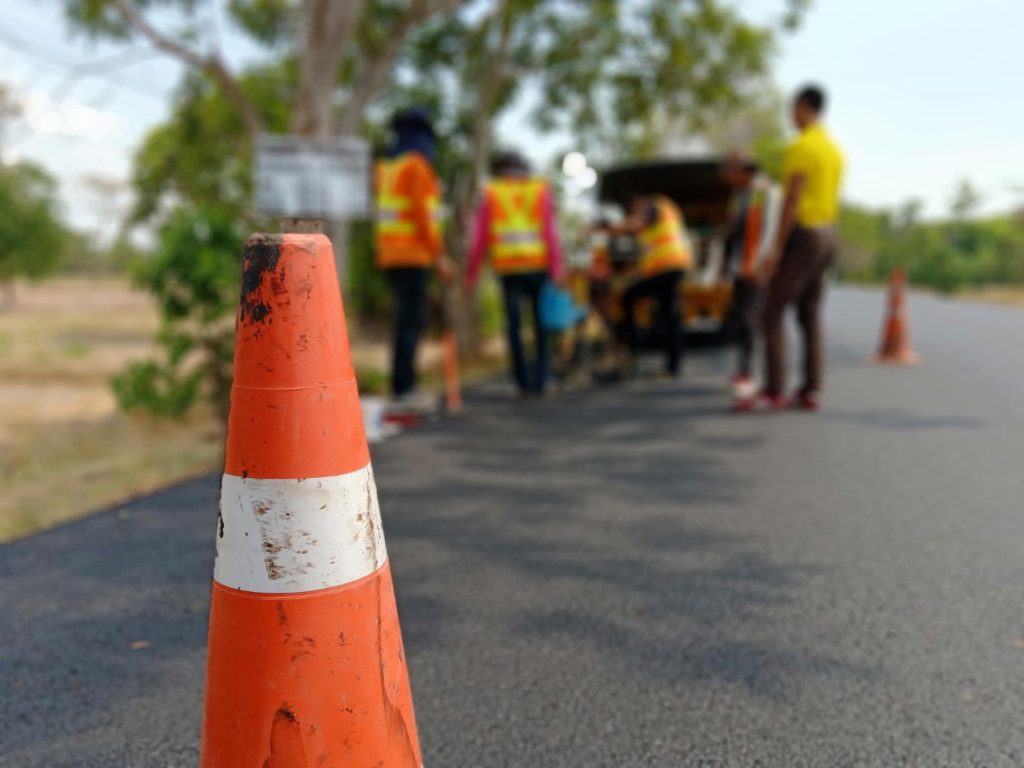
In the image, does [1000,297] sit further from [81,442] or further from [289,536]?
[289,536]

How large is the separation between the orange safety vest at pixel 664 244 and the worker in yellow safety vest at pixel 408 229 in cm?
234

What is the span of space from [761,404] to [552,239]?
2035 millimetres

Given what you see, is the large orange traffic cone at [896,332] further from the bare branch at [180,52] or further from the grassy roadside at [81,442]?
the bare branch at [180,52]

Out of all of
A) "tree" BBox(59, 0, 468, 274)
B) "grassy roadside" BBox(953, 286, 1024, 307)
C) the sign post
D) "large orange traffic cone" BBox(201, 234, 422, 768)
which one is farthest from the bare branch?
"grassy roadside" BBox(953, 286, 1024, 307)

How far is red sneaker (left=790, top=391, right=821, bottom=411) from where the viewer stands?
614cm

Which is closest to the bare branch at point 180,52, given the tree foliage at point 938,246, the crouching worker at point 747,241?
the crouching worker at point 747,241

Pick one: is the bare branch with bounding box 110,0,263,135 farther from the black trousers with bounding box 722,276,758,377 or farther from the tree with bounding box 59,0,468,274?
the black trousers with bounding box 722,276,758,377

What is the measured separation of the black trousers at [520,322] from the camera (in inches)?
267

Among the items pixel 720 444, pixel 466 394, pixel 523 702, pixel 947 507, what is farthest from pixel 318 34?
pixel 523 702

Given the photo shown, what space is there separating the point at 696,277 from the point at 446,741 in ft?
32.9

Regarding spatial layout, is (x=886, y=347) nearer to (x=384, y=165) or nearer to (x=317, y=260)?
(x=384, y=165)

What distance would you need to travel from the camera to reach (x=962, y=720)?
1955 millimetres

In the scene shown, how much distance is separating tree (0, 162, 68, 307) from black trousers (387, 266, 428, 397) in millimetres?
30973

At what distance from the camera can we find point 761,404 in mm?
6121
